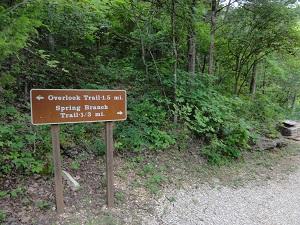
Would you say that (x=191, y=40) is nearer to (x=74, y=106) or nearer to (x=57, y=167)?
(x=74, y=106)

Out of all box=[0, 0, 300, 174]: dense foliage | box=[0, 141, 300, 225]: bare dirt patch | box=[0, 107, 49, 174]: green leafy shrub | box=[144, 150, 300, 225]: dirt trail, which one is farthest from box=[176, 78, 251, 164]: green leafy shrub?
box=[0, 107, 49, 174]: green leafy shrub

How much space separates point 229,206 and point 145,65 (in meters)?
4.30

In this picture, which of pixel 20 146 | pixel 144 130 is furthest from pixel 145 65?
pixel 20 146

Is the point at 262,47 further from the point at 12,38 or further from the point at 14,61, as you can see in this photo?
the point at 12,38

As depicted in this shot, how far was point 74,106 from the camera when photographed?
3967 mm

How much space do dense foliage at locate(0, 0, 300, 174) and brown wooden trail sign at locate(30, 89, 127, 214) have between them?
0.68m

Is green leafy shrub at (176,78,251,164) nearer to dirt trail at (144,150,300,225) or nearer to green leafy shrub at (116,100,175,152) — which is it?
green leafy shrub at (116,100,175,152)

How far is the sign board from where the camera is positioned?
145 inches

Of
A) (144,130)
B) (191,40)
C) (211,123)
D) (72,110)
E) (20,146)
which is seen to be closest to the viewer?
(72,110)

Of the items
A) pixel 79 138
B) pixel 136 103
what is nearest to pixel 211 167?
pixel 136 103

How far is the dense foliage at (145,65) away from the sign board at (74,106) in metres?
0.66

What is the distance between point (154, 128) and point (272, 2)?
5933mm

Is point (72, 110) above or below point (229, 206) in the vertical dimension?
above

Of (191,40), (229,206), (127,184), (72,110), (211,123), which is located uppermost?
(191,40)
